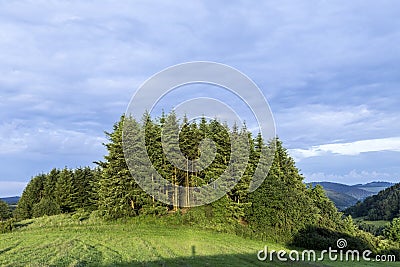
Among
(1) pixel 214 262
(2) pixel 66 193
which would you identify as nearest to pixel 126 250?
(1) pixel 214 262

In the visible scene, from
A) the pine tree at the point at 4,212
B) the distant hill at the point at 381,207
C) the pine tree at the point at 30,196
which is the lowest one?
the distant hill at the point at 381,207

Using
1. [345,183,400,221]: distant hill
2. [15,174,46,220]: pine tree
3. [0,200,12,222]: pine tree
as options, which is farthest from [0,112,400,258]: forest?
[345,183,400,221]: distant hill

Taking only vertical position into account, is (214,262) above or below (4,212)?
below

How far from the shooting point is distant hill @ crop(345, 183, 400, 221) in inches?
A: 5000

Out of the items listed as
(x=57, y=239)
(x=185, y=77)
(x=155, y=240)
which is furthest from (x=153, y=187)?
(x=185, y=77)

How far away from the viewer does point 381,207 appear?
131m

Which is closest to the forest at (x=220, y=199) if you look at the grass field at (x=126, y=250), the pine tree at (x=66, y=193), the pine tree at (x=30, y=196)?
the grass field at (x=126, y=250)

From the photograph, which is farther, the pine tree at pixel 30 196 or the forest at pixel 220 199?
the pine tree at pixel 30 196

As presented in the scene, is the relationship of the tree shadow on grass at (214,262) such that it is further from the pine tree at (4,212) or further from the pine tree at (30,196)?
the pine tree at (4,212)

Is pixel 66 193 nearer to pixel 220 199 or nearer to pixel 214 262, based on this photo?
pixel 220 199

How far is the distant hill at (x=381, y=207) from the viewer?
5000 inches

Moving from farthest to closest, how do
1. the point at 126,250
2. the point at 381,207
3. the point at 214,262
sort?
1. the point at 381,207
2. the point at 126,250
3. the point at 214,262

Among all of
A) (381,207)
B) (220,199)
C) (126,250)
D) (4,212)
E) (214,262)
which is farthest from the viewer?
(381,207)

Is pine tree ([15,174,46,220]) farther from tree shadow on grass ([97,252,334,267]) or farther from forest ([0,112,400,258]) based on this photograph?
tree shadow on grass ([97,252,334,267])
